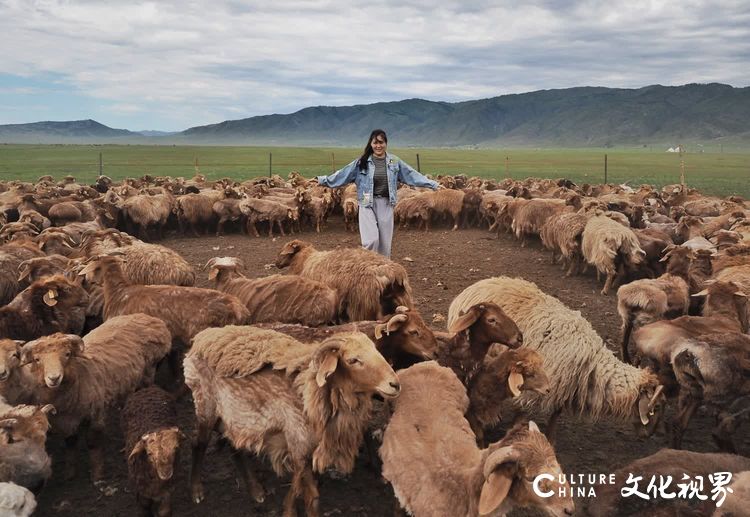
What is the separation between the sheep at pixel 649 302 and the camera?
6.88 meters

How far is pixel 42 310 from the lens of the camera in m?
6.32

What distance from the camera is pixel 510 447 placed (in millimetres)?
3062

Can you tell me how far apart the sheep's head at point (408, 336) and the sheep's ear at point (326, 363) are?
1.24 metres

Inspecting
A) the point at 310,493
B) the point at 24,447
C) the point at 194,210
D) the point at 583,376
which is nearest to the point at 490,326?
the point at 583,376

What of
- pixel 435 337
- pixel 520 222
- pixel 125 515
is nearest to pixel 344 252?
pixel 435 337

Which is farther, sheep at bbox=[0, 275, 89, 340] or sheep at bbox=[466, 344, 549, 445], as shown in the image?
sheep at bbox=[0, 275, 89, 340]

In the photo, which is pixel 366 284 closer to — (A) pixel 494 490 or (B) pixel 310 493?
(B) pixel 310 493

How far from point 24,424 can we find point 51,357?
598mm

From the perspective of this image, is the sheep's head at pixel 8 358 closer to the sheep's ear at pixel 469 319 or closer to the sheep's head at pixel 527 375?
the sheep's ear at pixel 469 319

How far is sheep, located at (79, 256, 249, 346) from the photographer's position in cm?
599

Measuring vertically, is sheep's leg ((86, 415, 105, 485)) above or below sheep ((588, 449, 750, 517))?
below

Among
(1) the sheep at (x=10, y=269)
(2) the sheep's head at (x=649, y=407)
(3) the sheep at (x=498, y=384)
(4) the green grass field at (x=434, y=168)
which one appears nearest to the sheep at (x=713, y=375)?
(2) the sheep's head at (x=649, y=407)

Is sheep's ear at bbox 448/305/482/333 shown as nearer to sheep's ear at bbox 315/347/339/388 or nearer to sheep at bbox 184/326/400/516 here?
sheep at bbox 184/326/400/516

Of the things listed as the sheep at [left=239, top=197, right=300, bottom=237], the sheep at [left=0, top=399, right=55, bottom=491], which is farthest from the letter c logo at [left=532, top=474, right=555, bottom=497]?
the sheep at [left=239, top=197, right=300, bottom=237]
